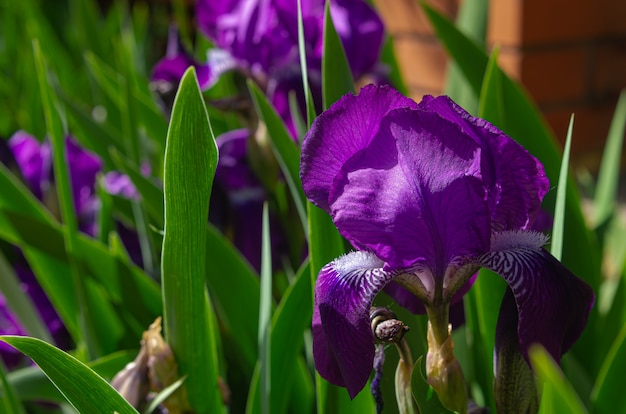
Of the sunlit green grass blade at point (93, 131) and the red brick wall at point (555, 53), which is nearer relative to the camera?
the sunlit green grass blade at point (93, 131)

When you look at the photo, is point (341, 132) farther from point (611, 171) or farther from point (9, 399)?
point (611, 171)

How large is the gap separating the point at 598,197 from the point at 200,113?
2.38 feet

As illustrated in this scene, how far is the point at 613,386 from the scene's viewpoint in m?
0.53

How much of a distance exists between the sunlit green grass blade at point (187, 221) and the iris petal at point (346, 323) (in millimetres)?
97

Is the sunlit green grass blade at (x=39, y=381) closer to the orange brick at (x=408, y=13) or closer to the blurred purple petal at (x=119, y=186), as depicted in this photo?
the blurred purple petal at (x=119, y=186)

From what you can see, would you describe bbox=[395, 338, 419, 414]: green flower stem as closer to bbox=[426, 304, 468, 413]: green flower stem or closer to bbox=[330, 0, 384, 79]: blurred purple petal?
bbox=[426, 304, 468, 413]: green flower stem

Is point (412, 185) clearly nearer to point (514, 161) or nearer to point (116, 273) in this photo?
point (514, 161)

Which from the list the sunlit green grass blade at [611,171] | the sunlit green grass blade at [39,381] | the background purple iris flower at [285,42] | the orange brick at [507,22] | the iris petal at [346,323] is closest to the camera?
the iris petal at [346,323]

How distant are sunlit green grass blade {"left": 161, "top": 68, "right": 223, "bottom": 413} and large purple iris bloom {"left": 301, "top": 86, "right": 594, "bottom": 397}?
7 centimetres

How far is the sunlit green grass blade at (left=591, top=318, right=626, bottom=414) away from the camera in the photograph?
1.69 feet

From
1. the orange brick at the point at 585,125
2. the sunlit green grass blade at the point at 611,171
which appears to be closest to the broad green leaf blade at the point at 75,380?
the sunlit green grass blade at the point at 611,171

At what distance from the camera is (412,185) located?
390 millimetres

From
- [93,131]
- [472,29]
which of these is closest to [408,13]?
[472,29]

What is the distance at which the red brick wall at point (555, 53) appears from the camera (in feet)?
5.61
